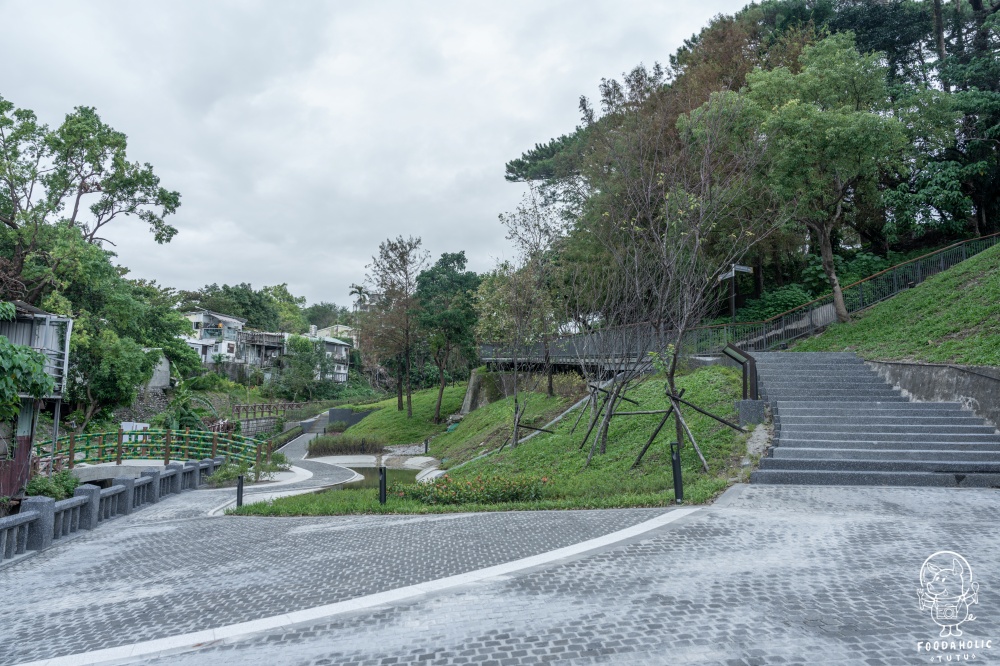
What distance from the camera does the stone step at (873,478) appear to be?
357 inches

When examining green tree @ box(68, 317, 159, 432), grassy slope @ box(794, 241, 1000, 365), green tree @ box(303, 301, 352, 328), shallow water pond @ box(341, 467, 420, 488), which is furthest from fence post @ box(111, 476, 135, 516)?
green tree @ box(303, 301, 352, 328)

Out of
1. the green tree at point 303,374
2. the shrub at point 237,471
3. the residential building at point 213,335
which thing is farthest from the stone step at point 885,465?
the residential building at point 213,335

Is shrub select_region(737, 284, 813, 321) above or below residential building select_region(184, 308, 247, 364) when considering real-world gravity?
below

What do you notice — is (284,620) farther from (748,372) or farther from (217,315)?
(217,315)

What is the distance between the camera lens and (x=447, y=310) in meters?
36.3

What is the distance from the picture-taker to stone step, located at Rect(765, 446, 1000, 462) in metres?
9.58

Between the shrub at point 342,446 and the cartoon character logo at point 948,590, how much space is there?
30172 millimetres

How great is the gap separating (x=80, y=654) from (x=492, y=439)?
64.5ft

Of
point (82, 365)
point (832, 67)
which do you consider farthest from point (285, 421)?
point (832, 67)

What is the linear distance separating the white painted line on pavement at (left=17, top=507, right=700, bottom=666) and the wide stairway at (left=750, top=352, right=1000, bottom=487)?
5.24 m

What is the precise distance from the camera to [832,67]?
1988cm

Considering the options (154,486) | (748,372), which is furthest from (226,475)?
(748,372)

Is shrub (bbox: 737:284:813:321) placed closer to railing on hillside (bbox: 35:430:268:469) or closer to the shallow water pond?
the shallow water pond

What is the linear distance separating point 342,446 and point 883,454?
90.6 ft
